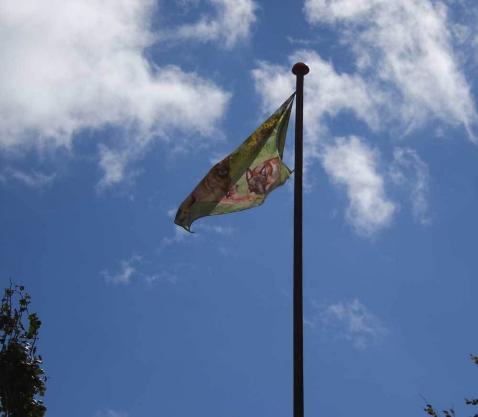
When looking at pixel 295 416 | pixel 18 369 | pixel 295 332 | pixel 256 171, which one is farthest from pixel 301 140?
pixel 18 369

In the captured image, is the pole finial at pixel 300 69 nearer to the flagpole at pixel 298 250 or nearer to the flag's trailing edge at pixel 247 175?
the flagpole at pixel 298 250

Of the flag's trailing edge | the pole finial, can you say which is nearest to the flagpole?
the pole finial

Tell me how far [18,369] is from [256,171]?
22.5ft

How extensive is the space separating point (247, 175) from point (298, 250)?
2.64 meters

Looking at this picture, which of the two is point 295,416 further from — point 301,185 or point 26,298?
point 26,298

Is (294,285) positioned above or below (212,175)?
below

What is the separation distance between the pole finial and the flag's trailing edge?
0.72m

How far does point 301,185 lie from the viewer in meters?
9.84

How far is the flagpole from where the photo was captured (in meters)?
8.33

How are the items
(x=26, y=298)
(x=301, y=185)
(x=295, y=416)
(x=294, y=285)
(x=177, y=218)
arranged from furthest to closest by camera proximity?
1. (x=26, y=298)
2. (x=177, y=218)
3. (x=301, y=185)
4. (x=294, y=285)
5. (x=295, y=416)

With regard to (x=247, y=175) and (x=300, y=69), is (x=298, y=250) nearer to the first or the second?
(x=247, y=175)

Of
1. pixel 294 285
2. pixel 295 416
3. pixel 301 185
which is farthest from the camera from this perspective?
pixel 301 185

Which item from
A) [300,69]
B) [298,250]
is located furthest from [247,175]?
[298,250]

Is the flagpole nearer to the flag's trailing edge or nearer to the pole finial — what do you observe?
the pole finial
